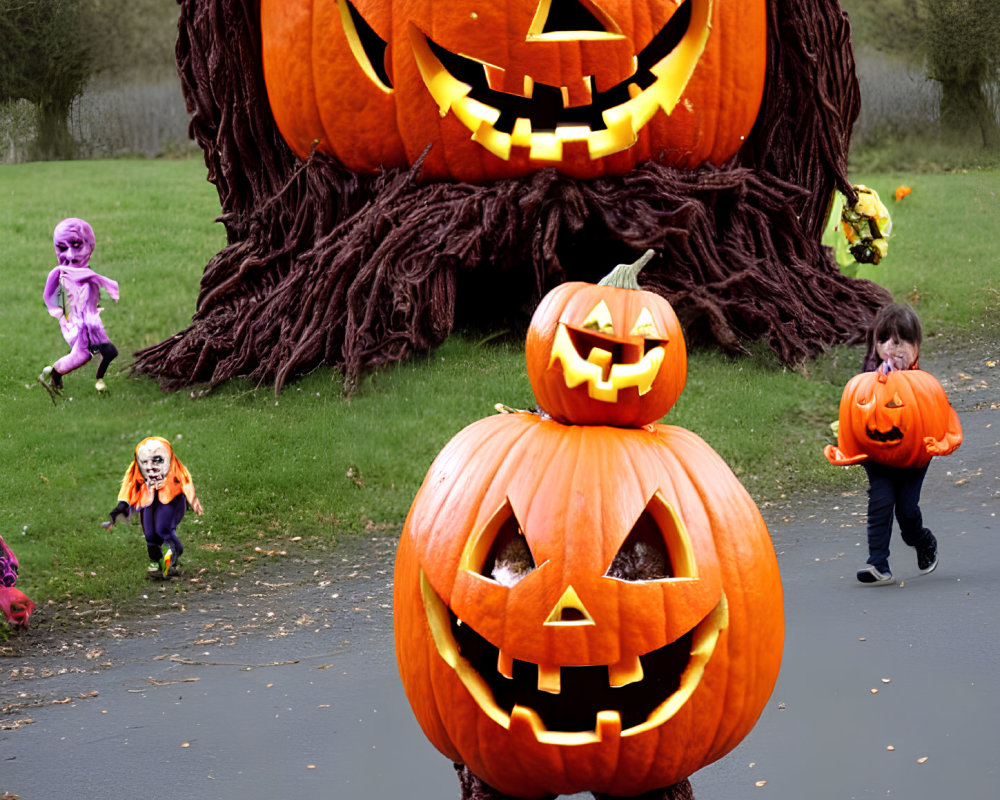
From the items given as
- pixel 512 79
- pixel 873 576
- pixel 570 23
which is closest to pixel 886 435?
pixel 873 576

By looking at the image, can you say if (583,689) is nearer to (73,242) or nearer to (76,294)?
(76,294)

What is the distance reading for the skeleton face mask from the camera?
6.26m

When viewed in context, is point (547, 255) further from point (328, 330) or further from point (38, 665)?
point (38, 665)

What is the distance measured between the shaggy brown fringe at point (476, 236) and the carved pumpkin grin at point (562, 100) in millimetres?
375

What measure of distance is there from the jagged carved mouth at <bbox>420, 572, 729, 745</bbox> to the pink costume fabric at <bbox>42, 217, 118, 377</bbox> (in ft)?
20.5

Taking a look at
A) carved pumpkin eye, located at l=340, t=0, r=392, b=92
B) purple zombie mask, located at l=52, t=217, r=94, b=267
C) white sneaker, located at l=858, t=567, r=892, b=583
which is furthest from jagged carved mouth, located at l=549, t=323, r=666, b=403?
purple zombie mask, located at l=52, t=217, r=94, b=267

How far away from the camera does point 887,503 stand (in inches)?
234

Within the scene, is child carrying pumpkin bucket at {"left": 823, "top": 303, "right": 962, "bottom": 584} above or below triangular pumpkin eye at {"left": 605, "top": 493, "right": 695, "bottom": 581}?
below

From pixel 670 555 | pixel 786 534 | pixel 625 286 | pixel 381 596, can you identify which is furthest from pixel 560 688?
pixel 786 534

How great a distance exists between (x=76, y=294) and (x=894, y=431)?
6.13 metres

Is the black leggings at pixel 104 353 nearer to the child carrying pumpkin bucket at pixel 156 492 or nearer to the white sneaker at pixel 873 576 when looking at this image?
A: the child carrying pumpkin bucket at pixel 156 492

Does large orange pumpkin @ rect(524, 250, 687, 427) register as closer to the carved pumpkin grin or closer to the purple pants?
the purple pants

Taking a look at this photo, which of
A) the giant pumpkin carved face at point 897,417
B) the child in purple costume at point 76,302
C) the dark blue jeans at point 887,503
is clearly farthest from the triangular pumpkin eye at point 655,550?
the child in purple costume at point 76,302

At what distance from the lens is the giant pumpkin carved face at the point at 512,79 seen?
841cm
